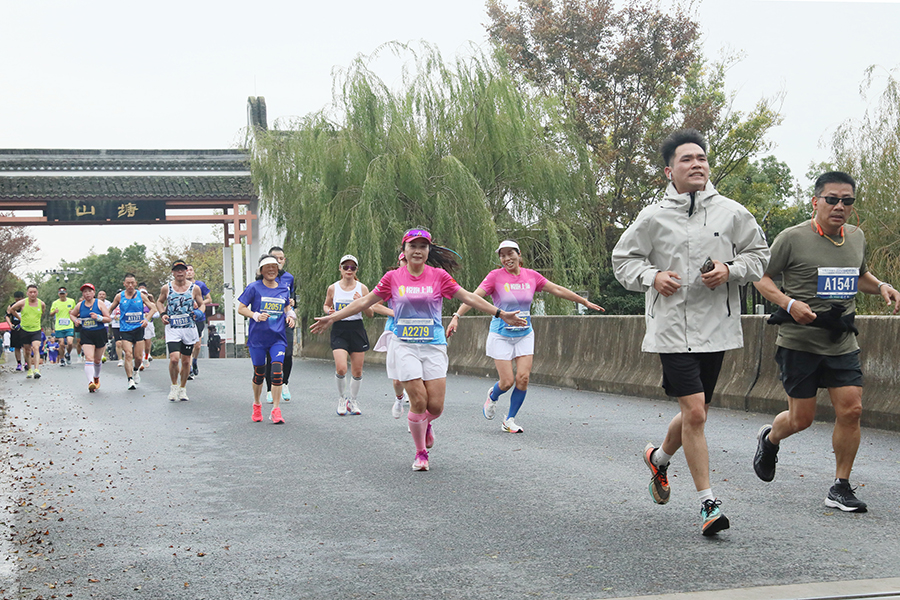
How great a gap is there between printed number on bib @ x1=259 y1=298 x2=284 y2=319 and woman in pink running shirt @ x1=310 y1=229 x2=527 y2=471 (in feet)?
12.3

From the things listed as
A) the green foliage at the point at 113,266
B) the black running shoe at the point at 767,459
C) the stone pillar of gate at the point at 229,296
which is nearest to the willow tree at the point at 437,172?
the black running shoe at the point at 767,459

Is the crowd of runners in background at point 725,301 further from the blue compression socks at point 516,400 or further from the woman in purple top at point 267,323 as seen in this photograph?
the woman in purple top at point 267,323

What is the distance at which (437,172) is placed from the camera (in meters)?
26.0

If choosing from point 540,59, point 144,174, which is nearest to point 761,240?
point 540,59

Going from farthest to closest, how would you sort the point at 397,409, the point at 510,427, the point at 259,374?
the point at 259,374 < the point at 397,409 < the point at 510,427

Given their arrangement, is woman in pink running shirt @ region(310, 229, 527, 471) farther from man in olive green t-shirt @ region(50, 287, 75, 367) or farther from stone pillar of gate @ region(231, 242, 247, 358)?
stone pillar of gate @ region(231, 242, 247, 358)

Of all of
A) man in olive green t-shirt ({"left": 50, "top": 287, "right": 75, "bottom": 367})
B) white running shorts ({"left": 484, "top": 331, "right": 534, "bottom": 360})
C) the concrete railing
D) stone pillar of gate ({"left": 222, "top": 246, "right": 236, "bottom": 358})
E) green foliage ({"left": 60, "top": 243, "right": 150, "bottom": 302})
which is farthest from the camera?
green foliage ({"left": 60, "top": 243, "right": 150, "bottom": 302})

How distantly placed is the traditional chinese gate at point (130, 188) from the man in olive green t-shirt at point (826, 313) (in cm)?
4286

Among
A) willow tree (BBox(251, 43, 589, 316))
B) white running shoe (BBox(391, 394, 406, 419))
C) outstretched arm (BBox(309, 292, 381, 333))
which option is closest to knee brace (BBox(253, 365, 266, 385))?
white running shoe (BBox(391, 394, 406, 419))

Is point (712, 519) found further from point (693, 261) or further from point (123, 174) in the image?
point (123, 174)

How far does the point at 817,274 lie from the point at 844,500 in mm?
1273

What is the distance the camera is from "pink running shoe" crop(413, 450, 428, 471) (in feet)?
25.8

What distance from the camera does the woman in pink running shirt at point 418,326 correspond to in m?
8.00

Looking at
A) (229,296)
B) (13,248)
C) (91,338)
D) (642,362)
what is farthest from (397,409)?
(13,248)
